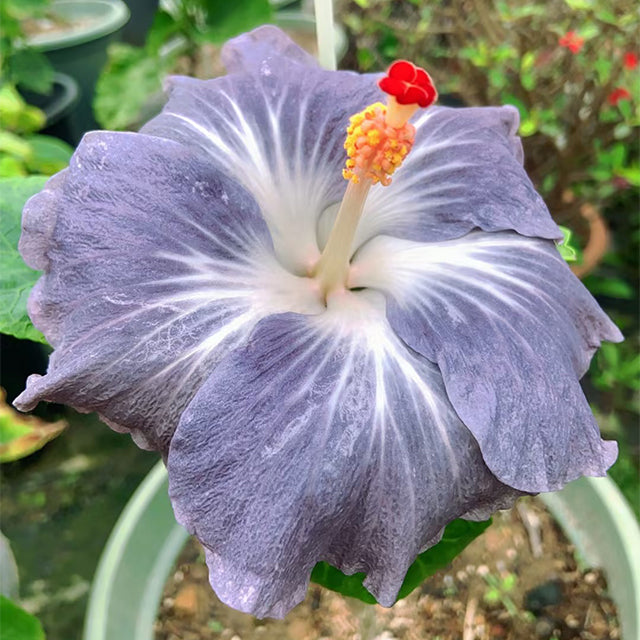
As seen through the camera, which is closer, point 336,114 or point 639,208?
point 336,114

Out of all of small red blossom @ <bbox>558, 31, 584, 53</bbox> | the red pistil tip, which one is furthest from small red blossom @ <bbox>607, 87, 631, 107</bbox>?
the red pistil tip

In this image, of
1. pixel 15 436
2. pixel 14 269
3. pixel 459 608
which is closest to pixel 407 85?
pixel 14 269

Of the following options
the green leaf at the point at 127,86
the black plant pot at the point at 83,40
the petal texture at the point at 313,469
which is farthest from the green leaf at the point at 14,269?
the black plant pot at the point at 83,40

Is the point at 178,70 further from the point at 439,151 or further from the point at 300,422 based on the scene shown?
the point at 300,422

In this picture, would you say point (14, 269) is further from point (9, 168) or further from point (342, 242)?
point (9, 168)

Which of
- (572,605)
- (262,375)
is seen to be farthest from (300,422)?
(572,605)

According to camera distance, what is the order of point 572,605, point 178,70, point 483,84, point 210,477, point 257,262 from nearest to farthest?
point 210,477
point 257,262
point 572,605
point 483,84
point 178,70
